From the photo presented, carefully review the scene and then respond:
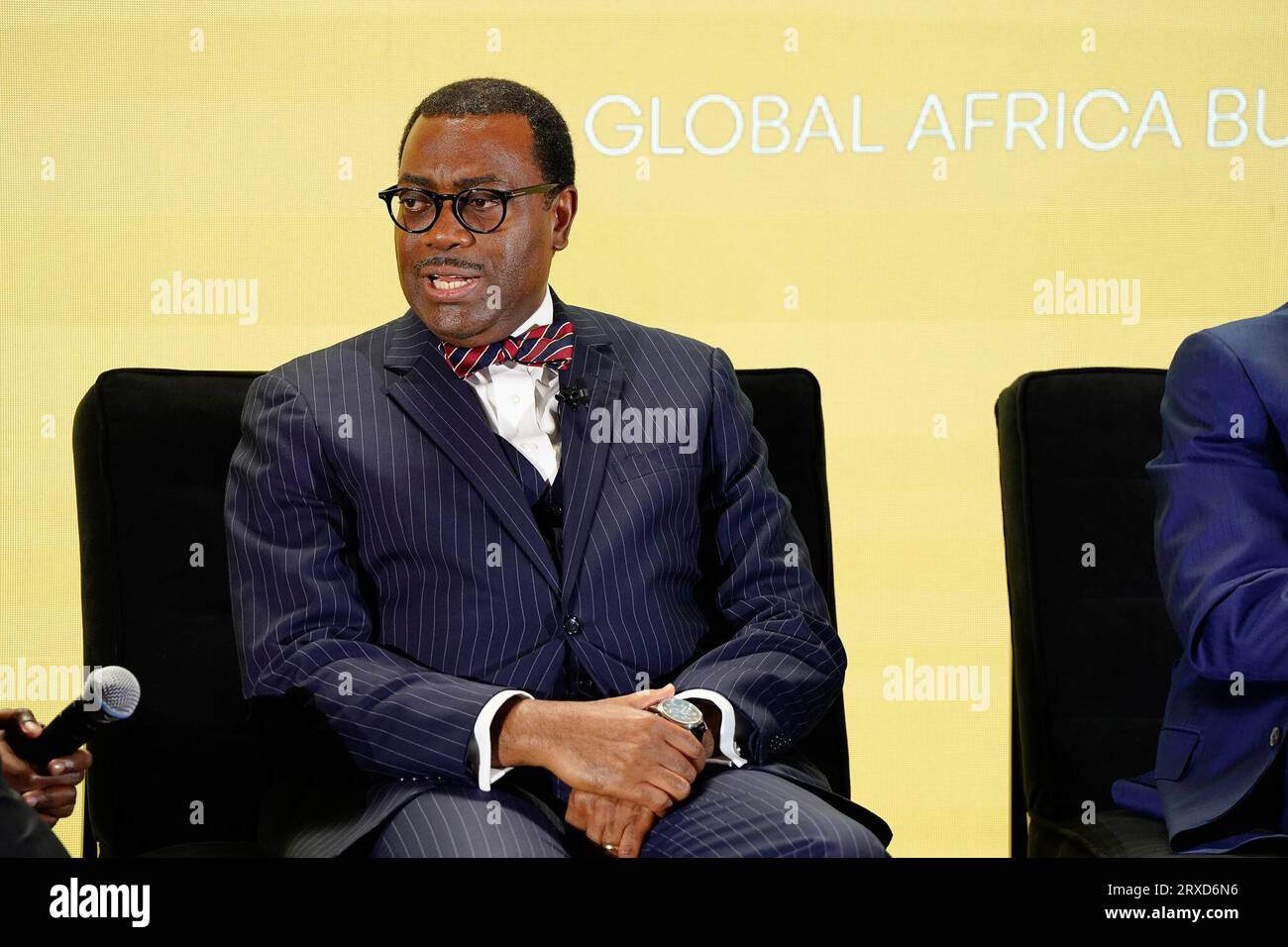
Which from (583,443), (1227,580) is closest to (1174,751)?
(1227,580)

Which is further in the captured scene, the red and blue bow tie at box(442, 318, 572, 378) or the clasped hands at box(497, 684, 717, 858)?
the red and blue bow tie at box(442, 318, 572, 378)

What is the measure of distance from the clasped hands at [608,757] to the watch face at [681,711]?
16 mm

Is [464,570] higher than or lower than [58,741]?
higher

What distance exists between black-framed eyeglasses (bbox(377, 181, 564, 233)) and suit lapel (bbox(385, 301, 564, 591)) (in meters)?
0.19

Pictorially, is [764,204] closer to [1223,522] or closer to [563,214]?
[563,214]

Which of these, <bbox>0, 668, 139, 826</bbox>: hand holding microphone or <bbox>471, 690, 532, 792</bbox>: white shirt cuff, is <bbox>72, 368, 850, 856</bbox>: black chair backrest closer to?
<bbox>0, 668, 139, 826</bbox>: hand holding microphone

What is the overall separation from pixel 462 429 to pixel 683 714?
0.53 m

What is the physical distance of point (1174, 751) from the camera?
2107mm

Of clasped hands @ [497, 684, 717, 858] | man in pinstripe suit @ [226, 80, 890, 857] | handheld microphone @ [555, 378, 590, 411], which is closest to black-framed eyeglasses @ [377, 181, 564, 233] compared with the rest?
man in pinstripe suit @ [226, 80, 890, 857]

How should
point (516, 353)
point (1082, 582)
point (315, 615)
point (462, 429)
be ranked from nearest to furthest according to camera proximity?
point (315, 615)
point (462, 429)
point (516, 353)
point (1082, 582)

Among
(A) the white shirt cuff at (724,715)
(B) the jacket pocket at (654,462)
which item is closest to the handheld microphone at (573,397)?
(B) the jacket pocket at (654,462)

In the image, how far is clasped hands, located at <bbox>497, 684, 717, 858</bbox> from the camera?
1.95 m
